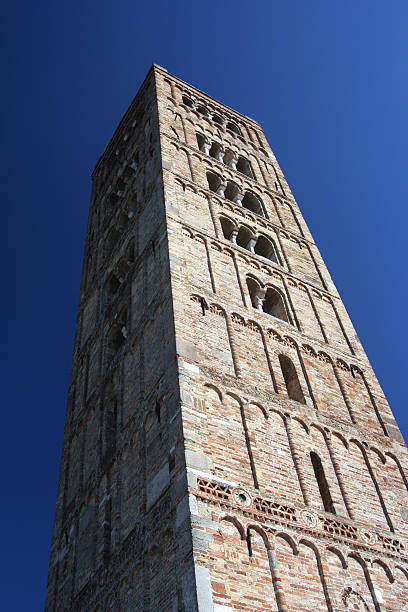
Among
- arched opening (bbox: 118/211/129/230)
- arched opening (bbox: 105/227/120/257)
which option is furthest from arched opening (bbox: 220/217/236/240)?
arched opening (bbox: 105/227/120/257)

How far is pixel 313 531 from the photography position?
386 inches

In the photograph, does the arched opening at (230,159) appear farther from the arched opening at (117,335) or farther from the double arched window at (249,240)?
the arched opening at (117,335)

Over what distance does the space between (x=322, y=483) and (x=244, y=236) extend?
8.20 metres

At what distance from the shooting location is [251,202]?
20.3 m

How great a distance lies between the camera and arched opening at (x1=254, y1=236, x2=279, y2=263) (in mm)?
17570

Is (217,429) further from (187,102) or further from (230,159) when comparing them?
(187,102)

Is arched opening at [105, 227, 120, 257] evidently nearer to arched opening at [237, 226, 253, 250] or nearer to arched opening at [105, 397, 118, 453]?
arched opening at [237, 226, 253, 250]

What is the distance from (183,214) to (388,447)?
22.7 feet

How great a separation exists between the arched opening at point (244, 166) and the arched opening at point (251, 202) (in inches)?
75.8

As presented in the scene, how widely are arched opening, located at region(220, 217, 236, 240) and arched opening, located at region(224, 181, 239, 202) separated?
2.47 meters

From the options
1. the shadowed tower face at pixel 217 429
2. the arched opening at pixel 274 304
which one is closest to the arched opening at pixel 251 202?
the shadowed tower face at pixel 217 429

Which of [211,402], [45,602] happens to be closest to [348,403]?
[211,402]

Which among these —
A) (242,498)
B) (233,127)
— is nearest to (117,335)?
(242,498)

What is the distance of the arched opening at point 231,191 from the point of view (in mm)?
19578
